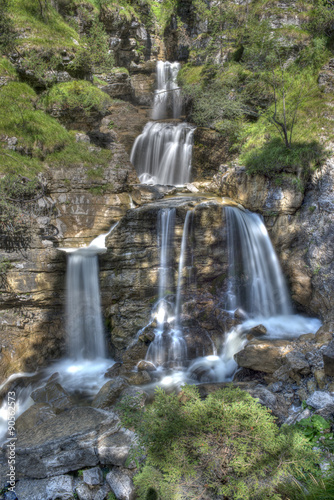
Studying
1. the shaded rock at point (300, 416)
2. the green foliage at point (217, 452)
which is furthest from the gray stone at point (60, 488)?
the shaded rock at point (300, 416)

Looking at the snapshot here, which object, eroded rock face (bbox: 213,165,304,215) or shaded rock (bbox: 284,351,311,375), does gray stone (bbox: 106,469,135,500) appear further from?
eroded rock face (bbox: 213,165,304,215)

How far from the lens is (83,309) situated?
29.1ft

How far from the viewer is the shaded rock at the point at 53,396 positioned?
21.0 feet

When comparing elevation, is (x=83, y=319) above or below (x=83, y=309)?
below

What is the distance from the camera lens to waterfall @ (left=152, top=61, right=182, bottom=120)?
18.1 m

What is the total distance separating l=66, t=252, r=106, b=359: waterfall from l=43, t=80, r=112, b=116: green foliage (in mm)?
7280

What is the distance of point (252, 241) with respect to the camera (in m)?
9.27

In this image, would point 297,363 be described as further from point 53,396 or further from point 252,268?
point 53,396

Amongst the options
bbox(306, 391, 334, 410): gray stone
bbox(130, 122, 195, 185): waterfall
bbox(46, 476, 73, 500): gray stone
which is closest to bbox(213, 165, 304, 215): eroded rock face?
bbox(130, 122, 195, 185): waterfall

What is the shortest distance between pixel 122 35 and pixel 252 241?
745 inches

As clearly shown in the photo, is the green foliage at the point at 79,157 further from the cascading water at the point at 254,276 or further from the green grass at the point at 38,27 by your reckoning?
the cascading water at the point at 254,276

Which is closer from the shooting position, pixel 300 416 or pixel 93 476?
pixel 300 416

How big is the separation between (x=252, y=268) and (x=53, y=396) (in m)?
6.90

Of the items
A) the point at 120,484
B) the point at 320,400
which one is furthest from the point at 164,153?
the point at 120,484
